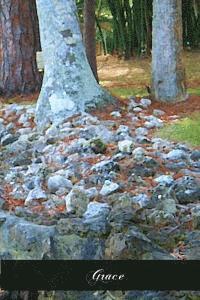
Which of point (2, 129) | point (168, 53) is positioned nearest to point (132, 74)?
point (168, 53)

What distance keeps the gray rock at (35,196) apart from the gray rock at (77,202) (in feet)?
0.70

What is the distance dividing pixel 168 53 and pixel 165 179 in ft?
6.61

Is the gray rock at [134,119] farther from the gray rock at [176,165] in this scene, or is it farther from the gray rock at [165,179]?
the gray rock at [165,179]

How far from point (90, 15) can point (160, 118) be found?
233 centimetres

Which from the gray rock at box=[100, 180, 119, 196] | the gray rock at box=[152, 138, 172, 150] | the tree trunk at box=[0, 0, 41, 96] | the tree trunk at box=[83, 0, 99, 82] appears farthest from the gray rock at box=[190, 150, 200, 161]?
the tree trunk at box=[83, 0, 99, 82]

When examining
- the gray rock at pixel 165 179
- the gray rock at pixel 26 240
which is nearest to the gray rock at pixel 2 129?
the gray rock at pixel 165 179

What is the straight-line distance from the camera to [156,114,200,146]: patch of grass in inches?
170

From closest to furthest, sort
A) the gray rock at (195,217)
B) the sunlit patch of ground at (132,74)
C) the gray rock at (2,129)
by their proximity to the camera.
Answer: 1. the gray rock at (195,217)
2. the gray rock at (2,129)
3. the sunlit patch of ground at (132,74)

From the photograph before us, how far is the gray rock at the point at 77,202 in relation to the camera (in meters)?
3.34

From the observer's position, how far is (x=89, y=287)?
6.89 feet

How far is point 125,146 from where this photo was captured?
412 cm

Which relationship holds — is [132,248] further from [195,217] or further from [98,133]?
[98,133]

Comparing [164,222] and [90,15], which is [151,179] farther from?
[90,15]

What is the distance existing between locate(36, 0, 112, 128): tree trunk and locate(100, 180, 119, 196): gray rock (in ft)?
4.69
